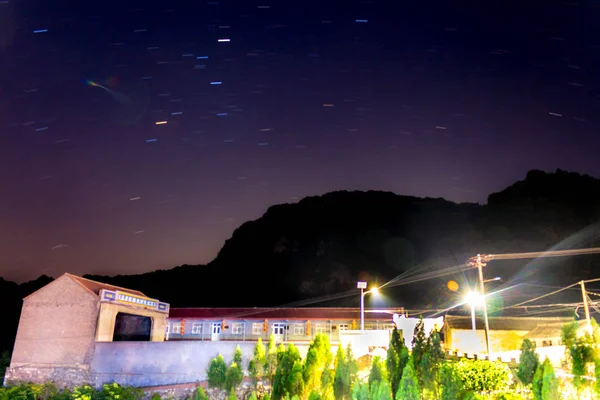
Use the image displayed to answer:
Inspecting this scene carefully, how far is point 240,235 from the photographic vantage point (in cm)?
10844

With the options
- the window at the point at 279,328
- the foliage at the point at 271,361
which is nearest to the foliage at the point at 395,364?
the foliage at the point at 271,361

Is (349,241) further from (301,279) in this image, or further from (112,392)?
(112,392)

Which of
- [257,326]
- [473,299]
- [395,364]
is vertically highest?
[473,299]

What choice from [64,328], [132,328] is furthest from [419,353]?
[132,328]

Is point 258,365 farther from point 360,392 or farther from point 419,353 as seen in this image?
point 419,353

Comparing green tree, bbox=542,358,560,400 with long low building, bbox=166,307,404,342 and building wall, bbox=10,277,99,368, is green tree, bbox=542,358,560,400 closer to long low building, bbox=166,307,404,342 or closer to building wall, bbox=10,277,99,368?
long low building, bbox=166,307,404,342

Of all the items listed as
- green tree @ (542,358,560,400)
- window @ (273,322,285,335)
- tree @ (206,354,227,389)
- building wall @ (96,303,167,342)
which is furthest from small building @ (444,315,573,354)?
building wall @ (96,303,167,342)

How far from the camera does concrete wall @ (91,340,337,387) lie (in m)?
30.8

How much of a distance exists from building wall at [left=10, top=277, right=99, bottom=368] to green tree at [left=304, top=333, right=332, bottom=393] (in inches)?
664

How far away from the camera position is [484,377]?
19.0 metres

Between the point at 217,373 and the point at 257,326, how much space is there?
51.1 ft

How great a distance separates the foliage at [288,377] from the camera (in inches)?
944

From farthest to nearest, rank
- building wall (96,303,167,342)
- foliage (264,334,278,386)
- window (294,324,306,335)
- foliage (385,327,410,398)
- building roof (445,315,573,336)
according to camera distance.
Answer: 1. window (294,324,306,335)
2. building roof (445,315,573,336)
3. building wall (96,303,167,342)
4. foliage (264,334,278,386)
5. foliage (385,327,410,398)

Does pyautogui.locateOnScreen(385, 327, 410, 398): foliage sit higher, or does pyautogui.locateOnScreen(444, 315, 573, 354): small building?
pyautogui.locateOnScreen(444, 315, 573, 354): small building
